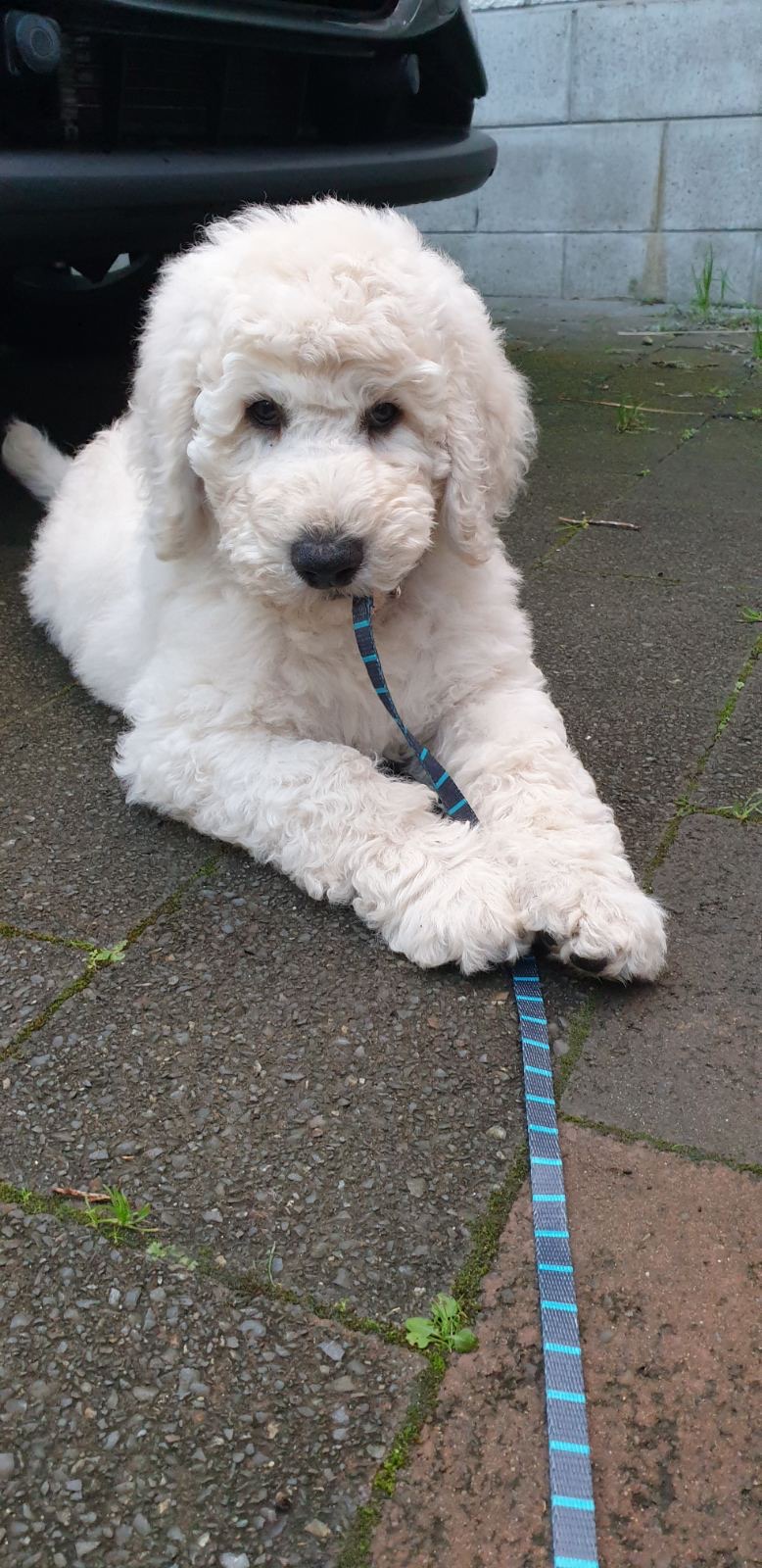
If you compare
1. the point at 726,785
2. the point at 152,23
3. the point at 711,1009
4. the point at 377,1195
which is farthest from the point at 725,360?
the point at 377,1195

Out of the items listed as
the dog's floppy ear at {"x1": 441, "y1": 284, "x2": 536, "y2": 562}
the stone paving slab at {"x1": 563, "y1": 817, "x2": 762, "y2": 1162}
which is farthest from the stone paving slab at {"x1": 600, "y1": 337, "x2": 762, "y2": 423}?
the stone paving slab at {"x1": 563, "y1": 817, "x2": 762, "y2": 1162}

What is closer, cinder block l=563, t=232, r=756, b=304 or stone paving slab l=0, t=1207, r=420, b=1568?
stone paving slab l=0, t=1207, r=420, b=1568

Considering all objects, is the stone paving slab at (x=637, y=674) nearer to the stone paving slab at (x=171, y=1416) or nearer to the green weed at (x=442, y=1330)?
the green weed at (x=442, y=1330)

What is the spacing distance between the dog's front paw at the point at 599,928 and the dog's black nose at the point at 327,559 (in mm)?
676

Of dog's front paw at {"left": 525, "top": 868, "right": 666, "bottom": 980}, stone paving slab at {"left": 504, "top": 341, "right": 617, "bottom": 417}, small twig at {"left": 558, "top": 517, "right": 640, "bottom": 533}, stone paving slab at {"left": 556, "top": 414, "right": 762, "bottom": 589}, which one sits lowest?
stone paving slab at {"left": 504, "top": 341, "right": 617, "bottom": 417}

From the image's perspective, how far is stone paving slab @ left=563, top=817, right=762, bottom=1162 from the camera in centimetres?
190

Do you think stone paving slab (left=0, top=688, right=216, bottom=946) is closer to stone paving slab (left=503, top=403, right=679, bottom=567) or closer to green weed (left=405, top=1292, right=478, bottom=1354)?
green weed (left=405, top=1292, right=478, bottom=1354)

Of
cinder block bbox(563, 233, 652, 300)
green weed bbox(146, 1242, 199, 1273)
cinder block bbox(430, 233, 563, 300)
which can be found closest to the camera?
green weed bbox(146, 1242, 199, 1273)

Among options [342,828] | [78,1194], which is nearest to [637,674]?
[342,828]

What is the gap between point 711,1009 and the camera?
2133 millimetres

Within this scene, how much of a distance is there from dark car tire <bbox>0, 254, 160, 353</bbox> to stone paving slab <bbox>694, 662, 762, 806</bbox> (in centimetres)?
394

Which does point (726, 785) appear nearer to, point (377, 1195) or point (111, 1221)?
point (377, 1195)

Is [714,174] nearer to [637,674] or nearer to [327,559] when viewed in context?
[637,674]

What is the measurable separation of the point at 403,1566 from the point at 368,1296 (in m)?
0.34
